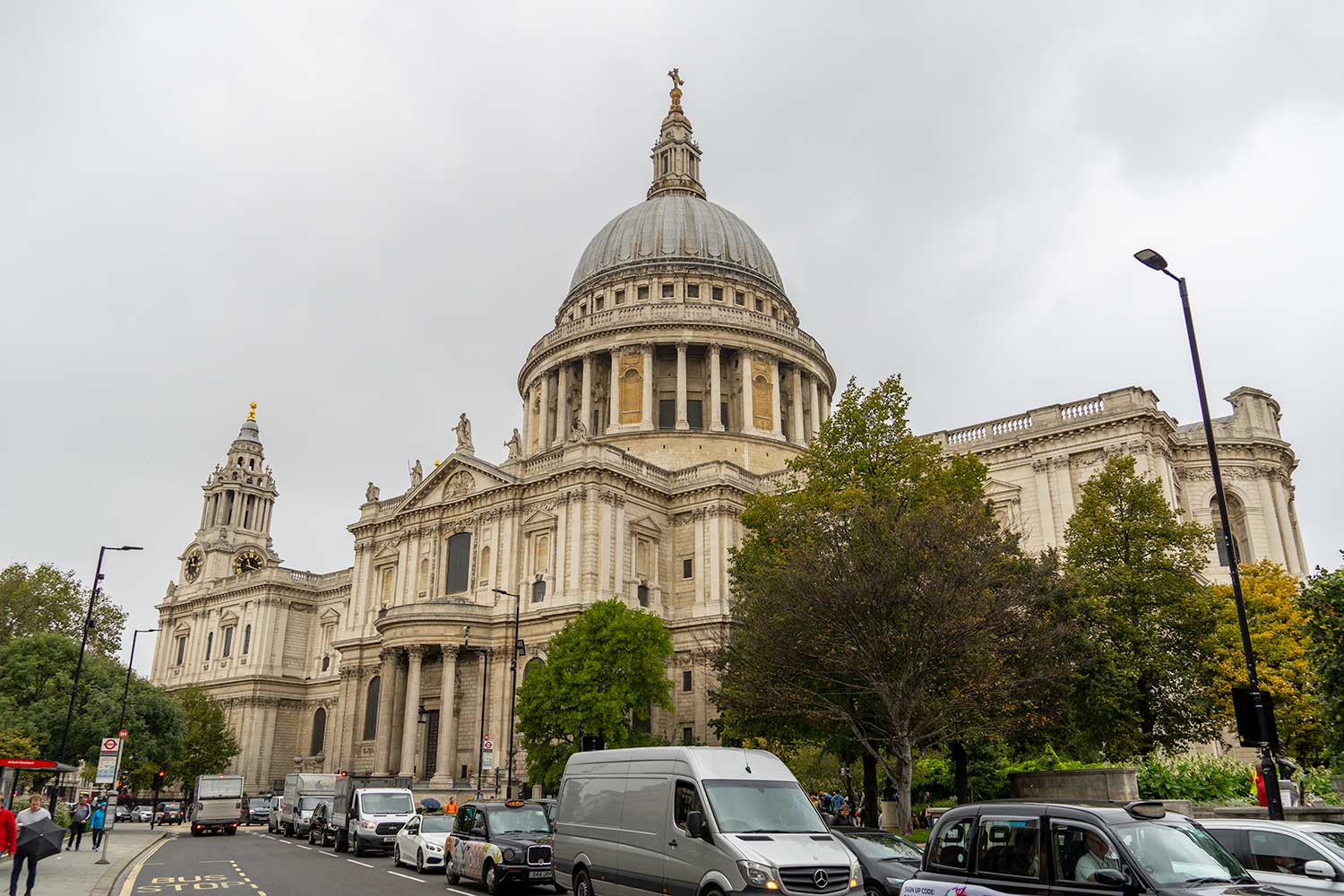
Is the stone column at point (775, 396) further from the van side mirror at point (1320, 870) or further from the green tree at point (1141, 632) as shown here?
the van side mirror at point (1320, 870)

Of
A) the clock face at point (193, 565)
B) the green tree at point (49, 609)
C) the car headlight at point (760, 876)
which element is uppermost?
the clock face at point (193, 565)

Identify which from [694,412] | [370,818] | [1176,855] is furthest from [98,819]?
[694,412]

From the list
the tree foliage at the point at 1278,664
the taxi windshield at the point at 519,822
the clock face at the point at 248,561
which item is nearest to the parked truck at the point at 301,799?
the taxi windshield at the point at 519,822

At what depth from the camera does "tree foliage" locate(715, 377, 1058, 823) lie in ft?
75.0

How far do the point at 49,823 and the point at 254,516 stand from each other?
7838cm

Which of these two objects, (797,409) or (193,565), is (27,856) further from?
(193,565)

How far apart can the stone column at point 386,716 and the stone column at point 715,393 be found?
77.2ft

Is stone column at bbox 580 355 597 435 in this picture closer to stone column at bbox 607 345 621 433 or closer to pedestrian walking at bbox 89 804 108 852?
stone column at bbox 607 345 621 433

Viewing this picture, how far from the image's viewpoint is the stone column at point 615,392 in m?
63.8

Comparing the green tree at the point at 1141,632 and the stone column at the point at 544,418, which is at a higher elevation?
the stone column at the point at 544,418

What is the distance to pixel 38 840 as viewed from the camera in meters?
16.3

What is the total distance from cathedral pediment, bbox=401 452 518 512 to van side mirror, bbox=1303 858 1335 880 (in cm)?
4475

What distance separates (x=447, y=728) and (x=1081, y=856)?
138 feet

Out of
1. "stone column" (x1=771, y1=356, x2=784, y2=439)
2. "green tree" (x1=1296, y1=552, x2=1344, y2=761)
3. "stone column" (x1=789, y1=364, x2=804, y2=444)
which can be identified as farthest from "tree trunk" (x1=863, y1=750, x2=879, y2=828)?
Answer: "stone column" (x1=789, y1=364, x2=804, y2=444)
